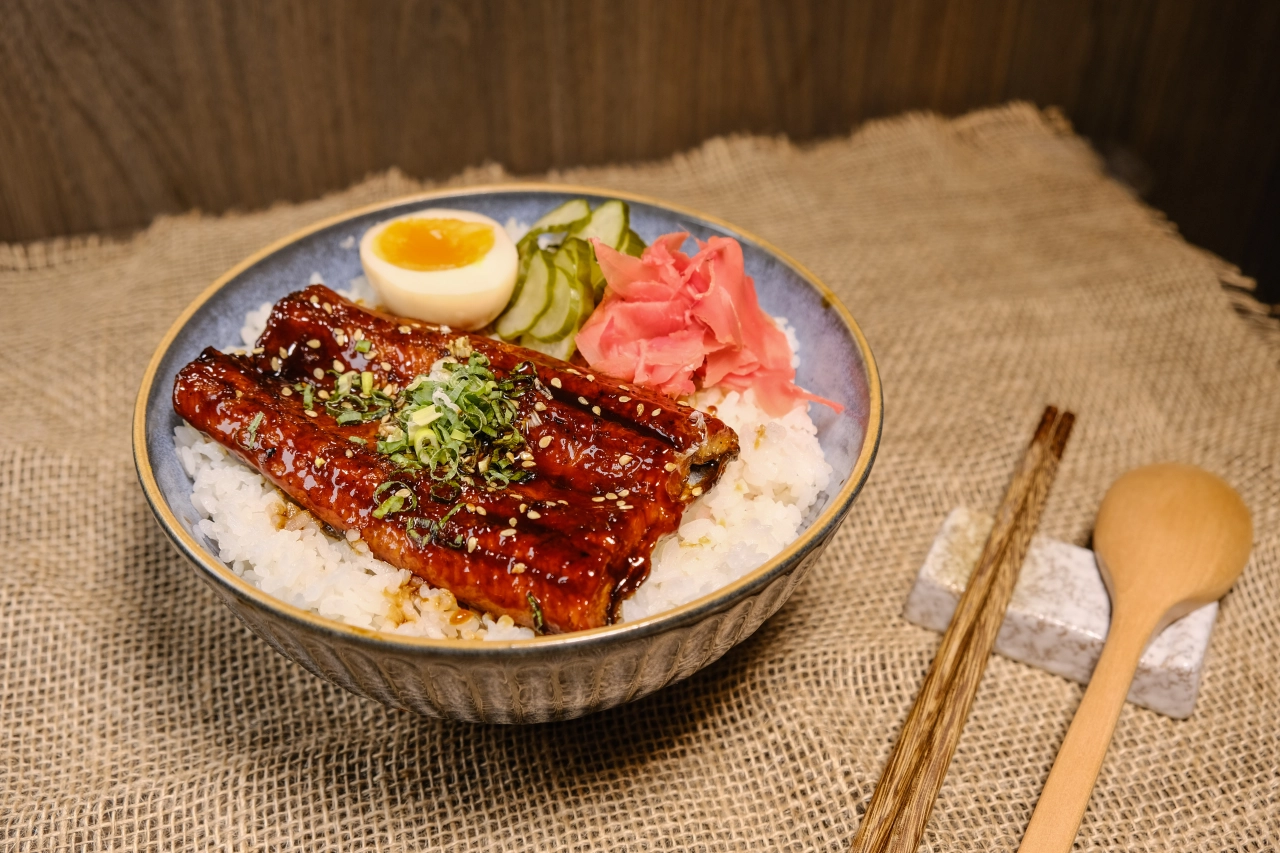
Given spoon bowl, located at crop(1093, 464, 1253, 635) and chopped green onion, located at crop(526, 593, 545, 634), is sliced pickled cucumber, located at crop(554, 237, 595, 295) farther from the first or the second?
spoon bowl, located at crop(1093, 464, 1253, 635)

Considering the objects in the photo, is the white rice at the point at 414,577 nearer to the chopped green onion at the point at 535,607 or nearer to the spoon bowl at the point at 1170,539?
the chopped green onion at the point at 535,607

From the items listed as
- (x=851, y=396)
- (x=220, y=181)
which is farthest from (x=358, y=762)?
(x=220, y=181)

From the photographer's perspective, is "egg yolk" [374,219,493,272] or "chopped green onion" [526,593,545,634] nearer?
"chopped green onion" [526,593,545,634]

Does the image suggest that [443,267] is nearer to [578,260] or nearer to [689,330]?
[578,260]

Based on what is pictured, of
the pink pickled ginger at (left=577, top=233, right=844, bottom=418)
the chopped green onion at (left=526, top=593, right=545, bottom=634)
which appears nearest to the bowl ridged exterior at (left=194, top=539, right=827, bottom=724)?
the chopped green onion at (left=526, top=593, right=545, bottom=634)

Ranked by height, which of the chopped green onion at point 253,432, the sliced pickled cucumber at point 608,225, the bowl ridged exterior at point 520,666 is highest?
the sliced pickled cucumber at point 608,225

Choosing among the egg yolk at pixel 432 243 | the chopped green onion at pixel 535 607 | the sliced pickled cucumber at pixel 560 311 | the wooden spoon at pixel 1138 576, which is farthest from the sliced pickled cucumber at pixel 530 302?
the wooden spoon at pixel 1138 576

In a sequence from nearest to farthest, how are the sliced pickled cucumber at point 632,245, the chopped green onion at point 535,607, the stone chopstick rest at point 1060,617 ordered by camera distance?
the chopped green onion at point 535,607, the stone chopstick rest at point 1060,617, the sliced pickled cucumber at point 632,245
